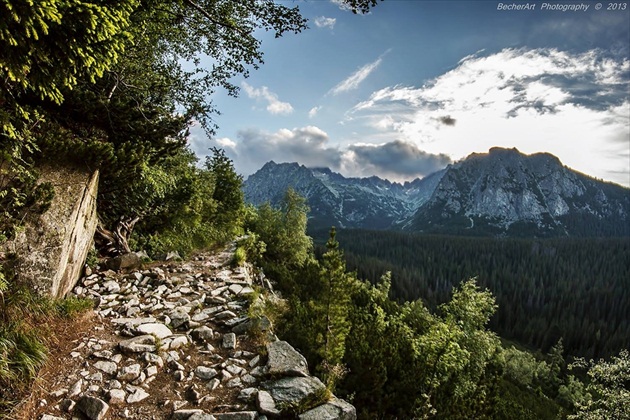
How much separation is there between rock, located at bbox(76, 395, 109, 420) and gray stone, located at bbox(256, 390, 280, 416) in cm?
225

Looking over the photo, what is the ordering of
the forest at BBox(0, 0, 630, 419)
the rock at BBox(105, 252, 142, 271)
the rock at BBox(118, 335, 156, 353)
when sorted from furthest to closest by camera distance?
the rock at BBox(105, 252, 142, 271) → the rock at BBox(118, 335, 156, 353) → the forest at BBox(0, 0, 630, 419)

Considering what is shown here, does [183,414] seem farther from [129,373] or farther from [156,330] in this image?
[156,330]

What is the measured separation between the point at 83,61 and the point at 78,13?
2.38ft

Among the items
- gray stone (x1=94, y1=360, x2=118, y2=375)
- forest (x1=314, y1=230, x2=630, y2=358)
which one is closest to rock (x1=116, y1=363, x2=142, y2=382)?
gray stone (x1=94, y1=360, x2=118, y2=375)

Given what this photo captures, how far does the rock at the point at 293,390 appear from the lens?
17.3 feet

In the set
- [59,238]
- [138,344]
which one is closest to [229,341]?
[138,344]

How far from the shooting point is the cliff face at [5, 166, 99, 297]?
669 centimetres

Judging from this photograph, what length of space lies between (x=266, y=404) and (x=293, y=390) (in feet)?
1.91

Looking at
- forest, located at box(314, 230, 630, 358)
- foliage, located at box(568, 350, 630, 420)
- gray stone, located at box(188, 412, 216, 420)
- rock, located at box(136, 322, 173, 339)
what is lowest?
forest, located at box(314, 230, 630, 358)

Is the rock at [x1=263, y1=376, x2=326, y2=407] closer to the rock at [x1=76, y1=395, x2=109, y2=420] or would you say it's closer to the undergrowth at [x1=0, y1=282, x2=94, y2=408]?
the rock at [x1=76, y1=395, x2=109, y2=420]

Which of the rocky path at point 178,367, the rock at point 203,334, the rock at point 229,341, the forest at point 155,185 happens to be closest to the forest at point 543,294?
the forest at point 155,185

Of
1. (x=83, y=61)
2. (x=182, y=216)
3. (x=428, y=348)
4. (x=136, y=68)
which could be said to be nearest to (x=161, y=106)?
(x=136, y=68)

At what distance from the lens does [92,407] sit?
4695mm

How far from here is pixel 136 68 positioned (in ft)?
32.0
